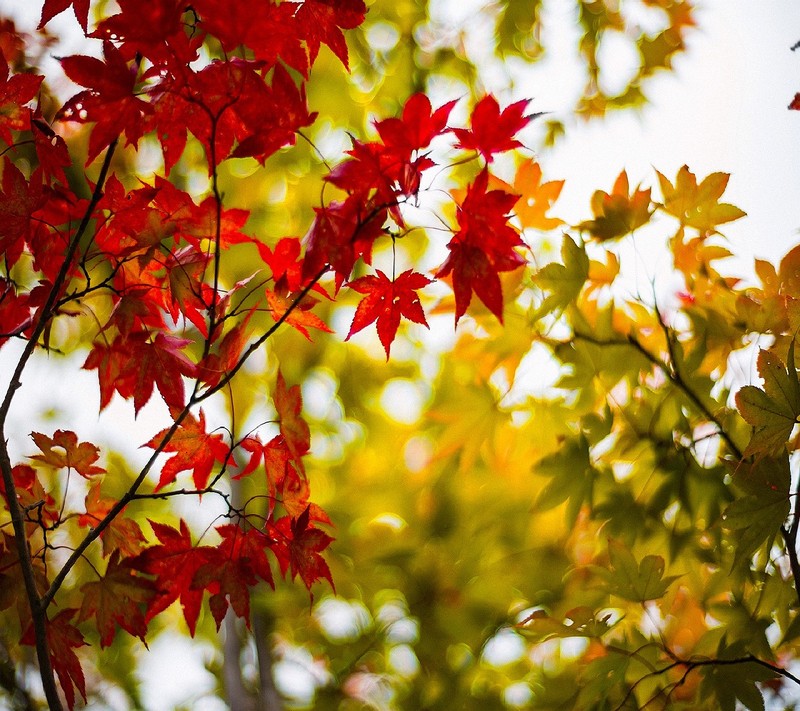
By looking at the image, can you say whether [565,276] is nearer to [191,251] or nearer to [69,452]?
[191,251]

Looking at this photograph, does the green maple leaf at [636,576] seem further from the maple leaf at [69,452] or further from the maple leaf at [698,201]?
the maple leaf at [69,452]

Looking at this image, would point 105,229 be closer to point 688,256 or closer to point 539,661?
point 688,256

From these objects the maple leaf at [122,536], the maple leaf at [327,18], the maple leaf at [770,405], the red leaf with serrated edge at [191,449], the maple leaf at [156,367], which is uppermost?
the maple leaf at [327,18]

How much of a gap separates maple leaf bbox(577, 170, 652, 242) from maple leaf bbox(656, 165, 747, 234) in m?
0.03

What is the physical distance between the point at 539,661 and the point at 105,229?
51.3 inches

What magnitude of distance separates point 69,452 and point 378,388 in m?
0.83

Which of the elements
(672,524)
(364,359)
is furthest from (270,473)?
(364,359)

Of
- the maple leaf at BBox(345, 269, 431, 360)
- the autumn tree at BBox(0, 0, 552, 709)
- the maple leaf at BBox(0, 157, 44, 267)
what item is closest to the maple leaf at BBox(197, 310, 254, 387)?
the autumn tree at BBox(0, 0, 552, 709)

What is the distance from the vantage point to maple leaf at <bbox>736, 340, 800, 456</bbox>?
1.78 ft

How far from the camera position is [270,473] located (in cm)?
76

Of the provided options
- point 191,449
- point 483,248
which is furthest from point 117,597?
point 483,248

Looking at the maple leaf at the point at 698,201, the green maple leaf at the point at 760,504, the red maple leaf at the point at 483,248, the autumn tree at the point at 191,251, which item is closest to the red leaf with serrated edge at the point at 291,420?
the autumn tree at the point at 191,251

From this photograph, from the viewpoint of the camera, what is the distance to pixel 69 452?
77 cm

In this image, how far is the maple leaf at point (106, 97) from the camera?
0.59 metres
